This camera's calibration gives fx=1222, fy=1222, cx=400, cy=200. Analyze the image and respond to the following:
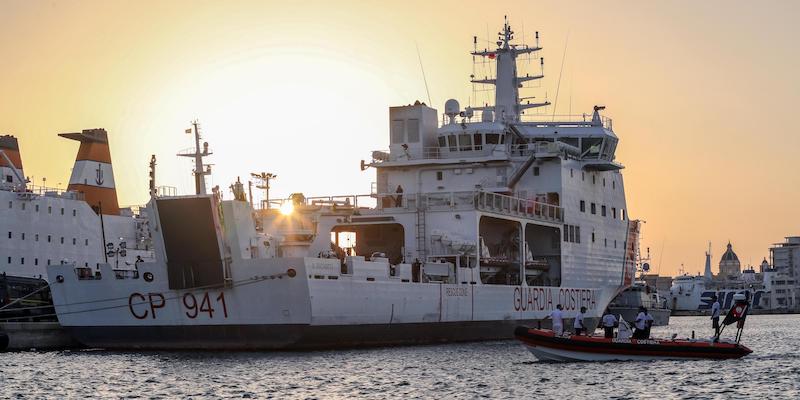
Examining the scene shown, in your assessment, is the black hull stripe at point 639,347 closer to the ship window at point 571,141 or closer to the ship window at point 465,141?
the ship window at point 465,141

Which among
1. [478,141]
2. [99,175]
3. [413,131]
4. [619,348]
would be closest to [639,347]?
[619,348]

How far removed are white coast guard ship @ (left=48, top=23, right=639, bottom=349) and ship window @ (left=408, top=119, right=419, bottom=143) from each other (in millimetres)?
86

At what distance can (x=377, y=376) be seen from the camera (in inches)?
1208

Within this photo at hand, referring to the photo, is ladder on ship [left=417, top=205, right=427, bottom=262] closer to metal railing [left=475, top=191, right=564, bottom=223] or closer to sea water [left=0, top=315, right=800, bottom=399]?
metal railing [left=475, top=191, right=564, bottom=223]

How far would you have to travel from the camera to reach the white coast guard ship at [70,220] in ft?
177

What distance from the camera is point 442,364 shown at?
34312mm

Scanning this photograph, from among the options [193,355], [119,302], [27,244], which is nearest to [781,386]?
[193,355]

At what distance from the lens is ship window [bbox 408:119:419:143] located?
2009 inches

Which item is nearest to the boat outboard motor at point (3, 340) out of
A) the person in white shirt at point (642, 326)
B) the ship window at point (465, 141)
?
the person in white shirt at point (642, 326)

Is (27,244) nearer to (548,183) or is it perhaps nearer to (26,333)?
(26,333)

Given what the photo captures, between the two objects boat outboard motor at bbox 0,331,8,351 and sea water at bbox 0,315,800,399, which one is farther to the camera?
boat outboard motor at bbox 0,331,8,351

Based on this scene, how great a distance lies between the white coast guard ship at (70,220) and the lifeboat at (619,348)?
71.3 ft

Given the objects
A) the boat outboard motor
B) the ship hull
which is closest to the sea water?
the ship hull

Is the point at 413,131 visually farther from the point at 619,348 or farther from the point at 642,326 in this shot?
the point at 619,348
